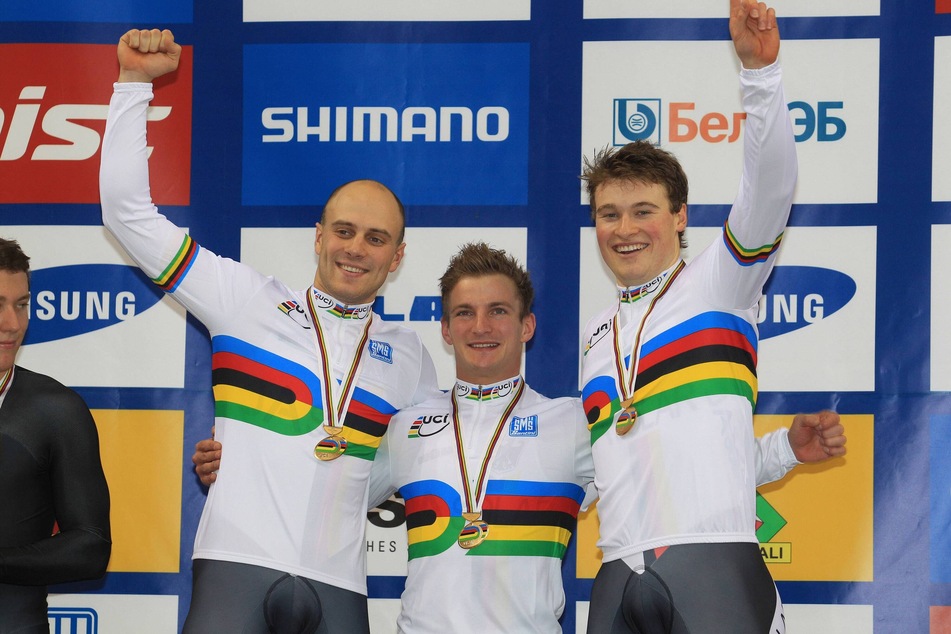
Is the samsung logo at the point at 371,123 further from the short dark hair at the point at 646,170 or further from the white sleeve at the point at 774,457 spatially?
the white sleeve at the point at 774,457

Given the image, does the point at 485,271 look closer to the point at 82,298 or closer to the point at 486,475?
the point at 486,475

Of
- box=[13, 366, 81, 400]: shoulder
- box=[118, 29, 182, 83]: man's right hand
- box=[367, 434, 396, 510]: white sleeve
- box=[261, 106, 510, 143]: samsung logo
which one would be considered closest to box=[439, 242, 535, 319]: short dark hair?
box=[367, 434, 396, 510]: white sleeve

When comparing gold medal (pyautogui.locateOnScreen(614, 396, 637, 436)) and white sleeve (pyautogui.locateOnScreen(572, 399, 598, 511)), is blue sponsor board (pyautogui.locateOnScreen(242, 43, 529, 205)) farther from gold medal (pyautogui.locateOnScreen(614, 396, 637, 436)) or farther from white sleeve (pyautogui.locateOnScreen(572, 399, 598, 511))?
gold medal (pyautogui.locateOnScreen(614, 396, 637, 436))

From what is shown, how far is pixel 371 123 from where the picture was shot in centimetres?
360

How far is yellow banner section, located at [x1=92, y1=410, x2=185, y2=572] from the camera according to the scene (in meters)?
3.57

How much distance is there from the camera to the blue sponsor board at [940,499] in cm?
338

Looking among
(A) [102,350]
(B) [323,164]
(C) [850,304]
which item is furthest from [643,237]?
(A) [102,350]

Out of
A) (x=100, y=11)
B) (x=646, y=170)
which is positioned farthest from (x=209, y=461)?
(x=100, y=11)

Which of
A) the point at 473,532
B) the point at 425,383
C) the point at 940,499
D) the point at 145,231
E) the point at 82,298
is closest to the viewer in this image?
the point at 473,532

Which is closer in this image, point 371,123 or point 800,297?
point 800,297

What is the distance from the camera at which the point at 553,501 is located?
268 centimetres

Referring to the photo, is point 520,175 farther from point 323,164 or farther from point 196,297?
point 196,297

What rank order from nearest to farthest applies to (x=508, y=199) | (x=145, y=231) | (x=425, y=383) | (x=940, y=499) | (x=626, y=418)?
(x=626, y=418), (x=145, y=231), (x=425, y=383), (x=940, y=499), (x=508, y=199)

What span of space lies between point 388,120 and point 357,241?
0.88 meters
